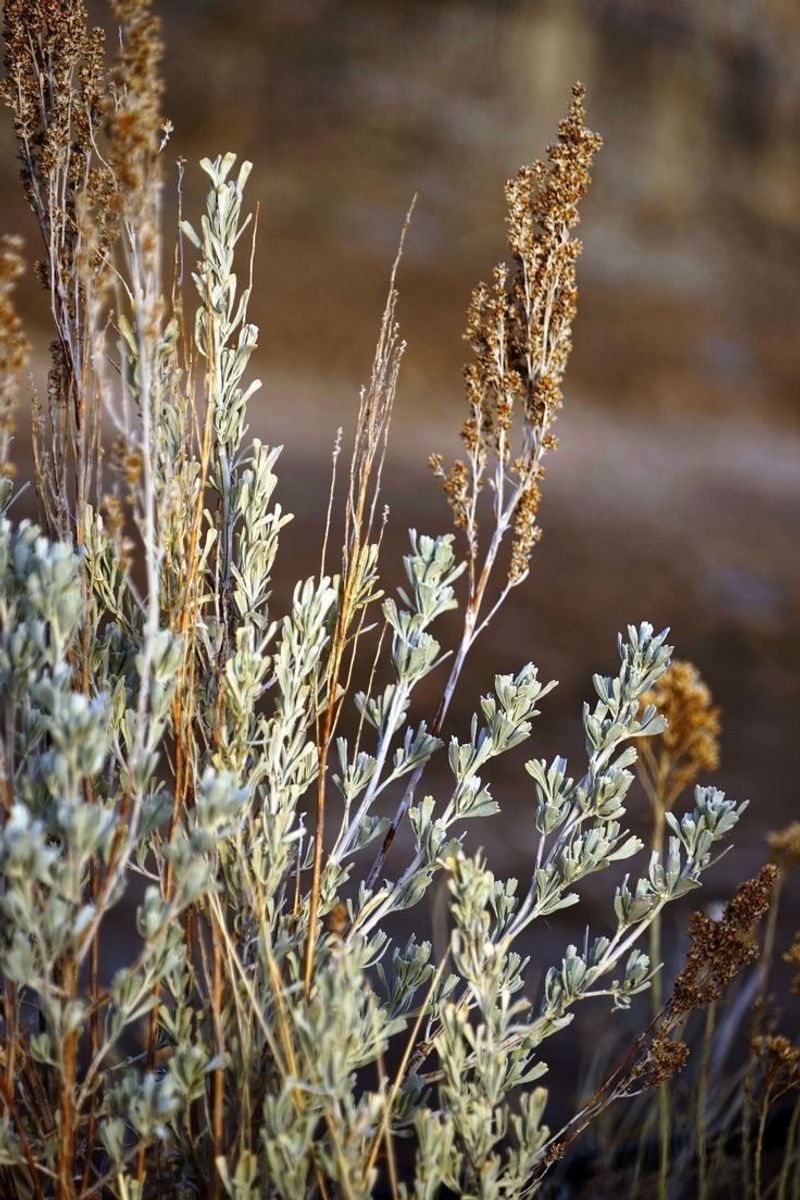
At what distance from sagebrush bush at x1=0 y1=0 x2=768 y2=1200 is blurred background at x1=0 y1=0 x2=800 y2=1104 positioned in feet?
6.32

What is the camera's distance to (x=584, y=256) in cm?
314

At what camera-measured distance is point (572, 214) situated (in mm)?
735

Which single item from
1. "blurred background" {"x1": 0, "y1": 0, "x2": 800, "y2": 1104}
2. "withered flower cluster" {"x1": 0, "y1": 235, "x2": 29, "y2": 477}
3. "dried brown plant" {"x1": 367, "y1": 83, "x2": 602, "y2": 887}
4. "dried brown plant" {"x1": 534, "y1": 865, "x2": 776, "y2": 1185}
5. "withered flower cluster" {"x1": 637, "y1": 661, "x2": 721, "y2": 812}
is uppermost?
"blurred background" {"x1": 0, "y1": 0, "x2": 800, "y2": 1104}

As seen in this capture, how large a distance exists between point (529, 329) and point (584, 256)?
255cm

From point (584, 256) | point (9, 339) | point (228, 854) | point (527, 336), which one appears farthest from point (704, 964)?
point (584, 256)

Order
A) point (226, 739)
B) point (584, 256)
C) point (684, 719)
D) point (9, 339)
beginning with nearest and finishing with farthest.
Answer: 1. point (9, 339)
2. point (226, 739)
3. point (684, 719)
4. point (584, 256)

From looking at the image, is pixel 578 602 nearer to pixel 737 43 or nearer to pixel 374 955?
pixel 737 43

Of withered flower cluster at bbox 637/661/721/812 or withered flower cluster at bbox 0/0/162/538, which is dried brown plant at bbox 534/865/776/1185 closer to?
withered flower cluster at bbox 637/661/721/812

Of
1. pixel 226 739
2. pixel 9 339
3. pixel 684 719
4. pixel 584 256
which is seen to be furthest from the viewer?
pixel 584 256

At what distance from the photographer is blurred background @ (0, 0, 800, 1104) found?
282 centimetres

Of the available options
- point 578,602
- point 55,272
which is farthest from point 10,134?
point 55,272

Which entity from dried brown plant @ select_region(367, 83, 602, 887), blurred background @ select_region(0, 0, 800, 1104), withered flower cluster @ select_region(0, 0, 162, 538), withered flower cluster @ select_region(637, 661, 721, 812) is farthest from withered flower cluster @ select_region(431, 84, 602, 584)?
blurred background @ select_region(0, 0, 800, 1104)

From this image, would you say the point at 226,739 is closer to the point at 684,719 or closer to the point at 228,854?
the point at 228,854

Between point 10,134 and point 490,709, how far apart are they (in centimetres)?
254
